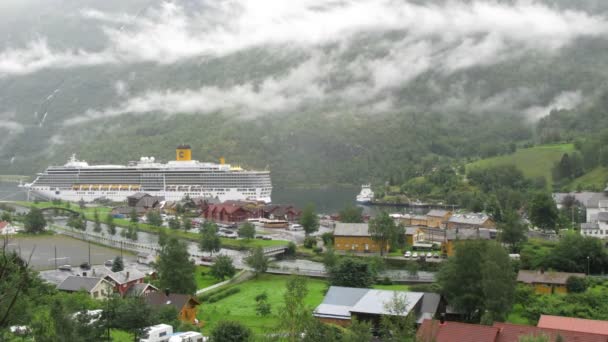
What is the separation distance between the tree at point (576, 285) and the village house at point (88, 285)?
20128mm

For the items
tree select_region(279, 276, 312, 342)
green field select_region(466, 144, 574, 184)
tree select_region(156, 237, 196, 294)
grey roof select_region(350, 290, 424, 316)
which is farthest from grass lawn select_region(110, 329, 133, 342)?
green field select_region(466, 144, 574, 184)

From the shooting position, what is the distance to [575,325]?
21.3 meters

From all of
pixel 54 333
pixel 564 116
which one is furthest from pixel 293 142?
pixel 54 333

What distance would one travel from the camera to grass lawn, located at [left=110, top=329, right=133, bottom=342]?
69.2 ft

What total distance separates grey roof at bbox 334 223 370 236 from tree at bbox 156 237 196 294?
49.3 feet

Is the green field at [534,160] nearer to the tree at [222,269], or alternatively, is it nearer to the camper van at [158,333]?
the tree at [222,269]

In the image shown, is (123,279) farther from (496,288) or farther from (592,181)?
(592,181)

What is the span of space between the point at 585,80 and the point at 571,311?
16196cm

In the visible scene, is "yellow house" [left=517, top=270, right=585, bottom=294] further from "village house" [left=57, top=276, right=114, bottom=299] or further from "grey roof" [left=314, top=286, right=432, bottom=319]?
"village house" [left=57, top=276, right=114, bottom=299]

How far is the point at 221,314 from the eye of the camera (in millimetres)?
27641

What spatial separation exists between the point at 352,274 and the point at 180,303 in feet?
28.5

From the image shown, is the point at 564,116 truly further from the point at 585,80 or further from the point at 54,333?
the point at 54,333

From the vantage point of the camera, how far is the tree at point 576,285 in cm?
2892

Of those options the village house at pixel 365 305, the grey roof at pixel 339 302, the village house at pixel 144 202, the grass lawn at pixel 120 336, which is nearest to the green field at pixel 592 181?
the village house at pixel 365 305
